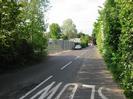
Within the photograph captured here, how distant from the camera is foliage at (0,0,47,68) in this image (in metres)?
22.2

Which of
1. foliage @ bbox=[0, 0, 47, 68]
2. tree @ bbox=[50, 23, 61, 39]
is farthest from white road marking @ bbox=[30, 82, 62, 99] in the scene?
tree @ bbox=[50, 23, 61, 39]

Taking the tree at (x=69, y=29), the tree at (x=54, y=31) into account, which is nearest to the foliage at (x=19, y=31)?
the tree at (x=54, y=31)

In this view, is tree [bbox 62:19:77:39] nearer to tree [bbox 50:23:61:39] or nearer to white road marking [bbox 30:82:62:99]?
tree [bbox 50:23:61:39]

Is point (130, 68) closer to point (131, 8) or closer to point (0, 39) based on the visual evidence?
point (131, 8)

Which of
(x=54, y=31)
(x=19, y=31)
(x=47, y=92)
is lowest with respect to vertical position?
(x=47, y=92)

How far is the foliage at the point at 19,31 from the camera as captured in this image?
2220 cm

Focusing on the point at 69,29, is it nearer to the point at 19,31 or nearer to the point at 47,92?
the point at 19,31

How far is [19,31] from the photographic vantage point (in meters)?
29.0

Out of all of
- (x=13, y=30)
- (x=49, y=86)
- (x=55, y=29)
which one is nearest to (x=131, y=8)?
(x=49, y=86)

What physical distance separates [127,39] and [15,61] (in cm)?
1777

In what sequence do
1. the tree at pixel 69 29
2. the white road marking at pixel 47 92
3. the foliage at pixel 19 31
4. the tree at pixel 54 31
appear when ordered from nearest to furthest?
the white road marking at pixel 47 92, the foliage at pixel 19 31, the tree at pixel 54 31, the tree at pixel 69 29

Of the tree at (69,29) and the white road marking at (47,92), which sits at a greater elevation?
the tree at (69,29)

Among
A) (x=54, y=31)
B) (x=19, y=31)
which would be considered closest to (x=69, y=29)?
(x=54, y=31)

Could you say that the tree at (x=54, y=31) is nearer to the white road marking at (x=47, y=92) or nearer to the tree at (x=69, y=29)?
the tree at (x=69, y=29)
